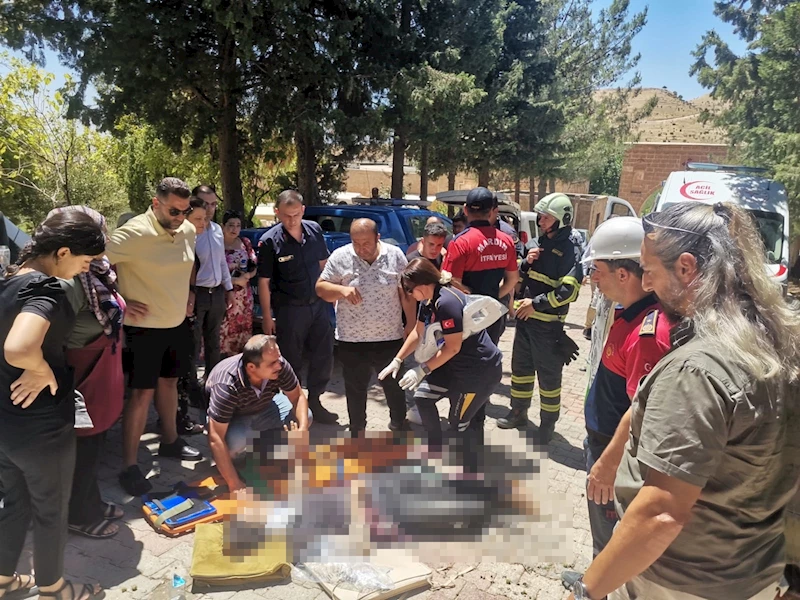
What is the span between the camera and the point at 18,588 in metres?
2.42

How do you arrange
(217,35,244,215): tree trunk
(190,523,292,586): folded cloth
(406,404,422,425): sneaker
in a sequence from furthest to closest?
(217,35,244,215): tree trunk → (406,404,422,425): sneaker → (190,523,292,586): folded cloth

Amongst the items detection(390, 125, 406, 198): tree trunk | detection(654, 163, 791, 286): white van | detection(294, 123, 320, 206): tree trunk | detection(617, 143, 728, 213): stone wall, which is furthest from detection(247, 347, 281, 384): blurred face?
detection(617, 143, 728, 213): stone wall

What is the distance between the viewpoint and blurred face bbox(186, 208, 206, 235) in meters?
4.19

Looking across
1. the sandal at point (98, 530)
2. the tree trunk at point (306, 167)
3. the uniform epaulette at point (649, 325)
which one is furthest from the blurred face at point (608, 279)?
the tree trunk at point (306, 167)

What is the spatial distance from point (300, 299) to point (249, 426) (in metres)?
1.30

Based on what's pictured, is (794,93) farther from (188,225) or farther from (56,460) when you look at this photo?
(56,460)

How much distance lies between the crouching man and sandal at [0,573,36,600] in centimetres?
99

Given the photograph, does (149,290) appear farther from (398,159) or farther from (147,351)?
(398,159)

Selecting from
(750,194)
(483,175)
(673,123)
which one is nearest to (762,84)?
(750,194)

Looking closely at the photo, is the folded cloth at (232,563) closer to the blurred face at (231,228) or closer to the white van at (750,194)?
the blurred face at (231,228)

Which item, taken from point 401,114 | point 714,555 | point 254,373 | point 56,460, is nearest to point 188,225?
point 254,373

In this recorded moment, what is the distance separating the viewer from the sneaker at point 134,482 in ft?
10.9

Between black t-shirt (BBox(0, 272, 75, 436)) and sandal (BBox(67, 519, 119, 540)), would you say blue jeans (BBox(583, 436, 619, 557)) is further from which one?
sandal (BBox(67, 519, 119, 540))

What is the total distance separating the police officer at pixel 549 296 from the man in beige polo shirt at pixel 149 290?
8.11ft
